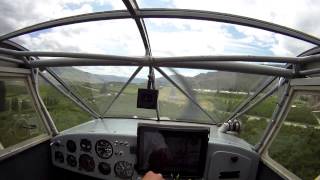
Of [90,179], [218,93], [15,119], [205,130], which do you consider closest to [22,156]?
[15,119]

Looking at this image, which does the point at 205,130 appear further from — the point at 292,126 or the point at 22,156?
the point at 22,156

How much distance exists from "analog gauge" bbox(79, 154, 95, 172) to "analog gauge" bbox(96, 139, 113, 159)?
22 cm

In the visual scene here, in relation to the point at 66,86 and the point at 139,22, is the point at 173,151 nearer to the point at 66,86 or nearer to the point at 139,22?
the point at 139,22

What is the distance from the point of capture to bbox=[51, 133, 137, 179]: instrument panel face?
5.66 metres

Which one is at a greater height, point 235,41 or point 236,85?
point 235,41

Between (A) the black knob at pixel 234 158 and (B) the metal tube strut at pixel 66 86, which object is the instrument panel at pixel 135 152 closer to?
(A) the black knob at pixel 234 158

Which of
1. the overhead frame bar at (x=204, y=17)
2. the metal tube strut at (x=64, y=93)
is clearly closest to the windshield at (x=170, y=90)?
the metal tube strut at (x=64, y=93)

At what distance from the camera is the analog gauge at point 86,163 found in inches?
232

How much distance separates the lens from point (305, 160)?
4332 mm

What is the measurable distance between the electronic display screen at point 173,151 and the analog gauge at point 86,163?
4.17 feet

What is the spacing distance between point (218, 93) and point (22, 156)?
3.37 metres

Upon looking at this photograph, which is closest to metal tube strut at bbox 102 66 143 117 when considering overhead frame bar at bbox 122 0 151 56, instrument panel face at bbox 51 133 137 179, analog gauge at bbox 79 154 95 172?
overhead frame bar at bbox 122 0 151 56

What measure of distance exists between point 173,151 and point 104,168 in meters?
1.50

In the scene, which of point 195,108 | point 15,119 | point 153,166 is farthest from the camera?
point 195,108
